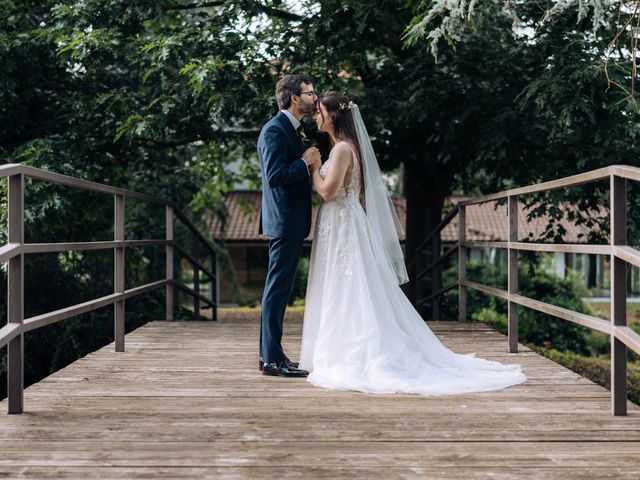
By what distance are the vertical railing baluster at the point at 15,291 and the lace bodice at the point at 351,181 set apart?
1925 millimetres

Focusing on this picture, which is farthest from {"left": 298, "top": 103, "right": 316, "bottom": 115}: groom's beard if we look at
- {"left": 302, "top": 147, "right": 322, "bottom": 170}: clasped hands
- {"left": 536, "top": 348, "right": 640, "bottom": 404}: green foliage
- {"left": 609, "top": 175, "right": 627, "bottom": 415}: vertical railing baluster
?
{"left": 536, "top": 348, "right": 640, "bottom": 404}: green foliage

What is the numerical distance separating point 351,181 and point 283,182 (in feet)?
1.77

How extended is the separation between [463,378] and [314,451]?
1.61 meters

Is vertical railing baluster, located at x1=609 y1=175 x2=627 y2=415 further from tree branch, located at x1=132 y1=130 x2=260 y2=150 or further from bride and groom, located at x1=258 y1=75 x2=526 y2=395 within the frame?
tree branch, located at x1=132 y1=130 x2=260 y2=150

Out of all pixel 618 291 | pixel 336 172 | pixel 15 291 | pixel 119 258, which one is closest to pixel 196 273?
pixel 119 258

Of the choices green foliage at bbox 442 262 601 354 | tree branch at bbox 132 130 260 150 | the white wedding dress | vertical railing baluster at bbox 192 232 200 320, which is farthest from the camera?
green foliage at bbox 442 262 601 354

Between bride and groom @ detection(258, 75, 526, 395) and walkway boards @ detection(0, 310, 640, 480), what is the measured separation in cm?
31

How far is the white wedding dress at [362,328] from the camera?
435cm

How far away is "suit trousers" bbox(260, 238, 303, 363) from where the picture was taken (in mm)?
4762

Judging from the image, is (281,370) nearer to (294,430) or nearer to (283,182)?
(283,182)

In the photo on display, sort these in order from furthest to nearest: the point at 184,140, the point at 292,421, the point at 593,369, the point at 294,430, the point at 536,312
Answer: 1. the point at 536,312
2. the point at 593,369
3. the point at 184,140
4. the point at 292,421
5. the point at 294,430

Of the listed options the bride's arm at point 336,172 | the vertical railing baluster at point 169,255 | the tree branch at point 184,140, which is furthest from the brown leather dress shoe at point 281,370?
the tree branch at point 184,140

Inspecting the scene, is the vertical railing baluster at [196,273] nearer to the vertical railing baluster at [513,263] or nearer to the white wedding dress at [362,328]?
the white wedding dress at [362,328]

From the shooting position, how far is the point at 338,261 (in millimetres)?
4840
